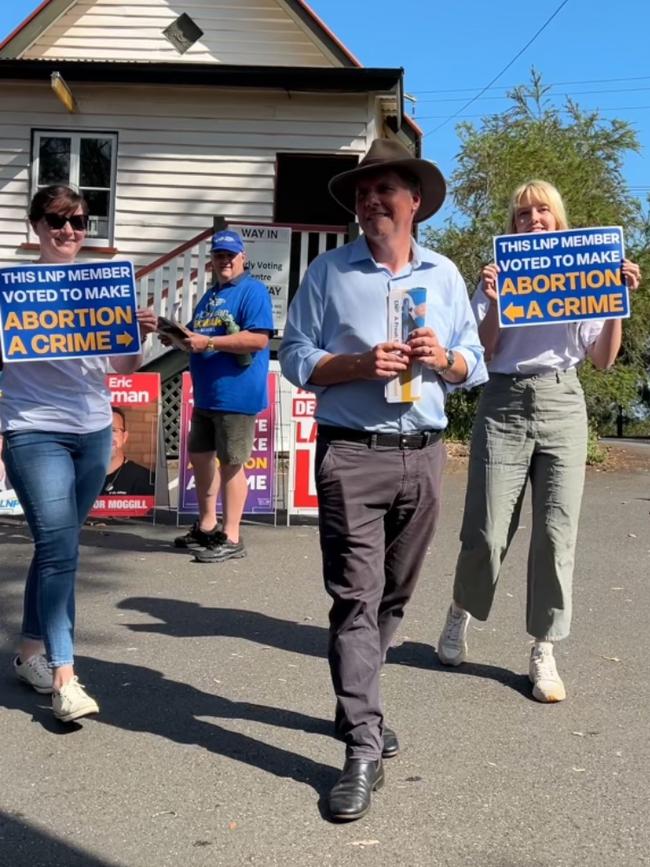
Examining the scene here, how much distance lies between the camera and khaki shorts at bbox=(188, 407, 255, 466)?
727 cm

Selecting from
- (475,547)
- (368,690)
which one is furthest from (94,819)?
(475,547)

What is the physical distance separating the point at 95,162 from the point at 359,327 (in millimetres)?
12541

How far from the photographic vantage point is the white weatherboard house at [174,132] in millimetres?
14203

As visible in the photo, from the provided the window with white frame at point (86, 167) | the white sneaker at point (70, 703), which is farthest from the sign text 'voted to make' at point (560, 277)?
the window with white frame at point (86, 167)

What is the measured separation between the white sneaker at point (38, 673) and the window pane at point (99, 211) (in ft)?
37.5

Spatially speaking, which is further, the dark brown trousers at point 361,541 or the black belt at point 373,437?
the black belt at point 373,437

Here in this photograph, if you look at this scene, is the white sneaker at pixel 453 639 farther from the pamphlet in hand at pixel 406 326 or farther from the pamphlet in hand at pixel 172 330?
the pamphlet in hand at pixel 172 330

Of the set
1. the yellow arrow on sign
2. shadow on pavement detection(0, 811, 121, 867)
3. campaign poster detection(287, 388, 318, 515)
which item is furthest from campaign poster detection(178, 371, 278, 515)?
shadow on pavement detection(0, 811, 121, 867)

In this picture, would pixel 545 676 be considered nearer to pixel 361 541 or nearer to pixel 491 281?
pixel 361 541

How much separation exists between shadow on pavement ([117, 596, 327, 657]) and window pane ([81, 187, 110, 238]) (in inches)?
396

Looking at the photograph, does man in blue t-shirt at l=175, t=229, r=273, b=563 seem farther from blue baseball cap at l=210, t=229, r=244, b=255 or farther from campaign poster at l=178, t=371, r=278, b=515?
campaign poster at l=178, t=371, r=278, b=515

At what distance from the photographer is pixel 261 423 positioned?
885cm

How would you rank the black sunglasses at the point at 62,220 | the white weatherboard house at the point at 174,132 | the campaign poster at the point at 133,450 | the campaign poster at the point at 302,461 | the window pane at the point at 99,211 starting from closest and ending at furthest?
the black sunglasses at the point at 62,220
the campaign poster at the point at 133,450
the campaign poster at the point at 302,461
the white weatherboard house at the point at 174,132
the window pane at the point at 99,211

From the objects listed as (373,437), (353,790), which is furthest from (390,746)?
(373,437)
